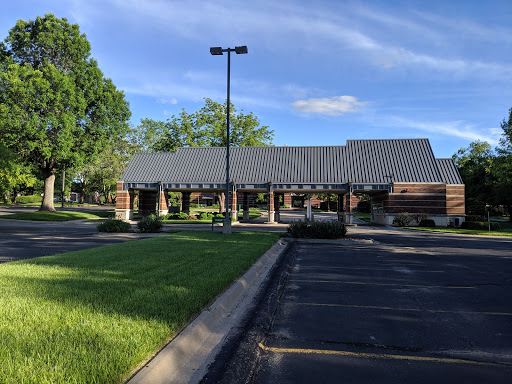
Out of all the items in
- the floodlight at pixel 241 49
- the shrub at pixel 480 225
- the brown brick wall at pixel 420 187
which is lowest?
the shrub at pixel 480 225

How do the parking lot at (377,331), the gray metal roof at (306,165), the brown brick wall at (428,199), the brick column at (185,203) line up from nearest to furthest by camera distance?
the parking lot at (377,331) < the brown brick wall at (428,199) < the gray metal roof at (306,165) < the brick column at (185,203)

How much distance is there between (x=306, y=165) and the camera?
1551 inches

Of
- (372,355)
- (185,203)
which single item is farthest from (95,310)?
(185,203)

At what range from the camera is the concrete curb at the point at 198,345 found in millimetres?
3514

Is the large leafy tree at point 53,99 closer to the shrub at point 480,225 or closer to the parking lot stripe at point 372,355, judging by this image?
the parking lot stripe at point 372,355

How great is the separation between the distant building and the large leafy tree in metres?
5.74

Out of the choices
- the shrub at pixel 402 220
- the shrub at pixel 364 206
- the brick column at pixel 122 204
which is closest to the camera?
the shrub at pixel 402 220

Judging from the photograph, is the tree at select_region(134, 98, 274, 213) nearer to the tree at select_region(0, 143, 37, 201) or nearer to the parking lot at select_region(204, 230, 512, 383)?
the tree at select_region(0, 143, 37, 201)

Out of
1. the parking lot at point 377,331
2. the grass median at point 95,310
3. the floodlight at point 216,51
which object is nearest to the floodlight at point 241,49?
the floodlight at point 216,51

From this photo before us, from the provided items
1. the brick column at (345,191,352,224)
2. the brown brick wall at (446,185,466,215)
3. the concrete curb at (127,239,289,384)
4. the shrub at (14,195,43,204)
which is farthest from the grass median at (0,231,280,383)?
the shrub at (14,195,43,204)

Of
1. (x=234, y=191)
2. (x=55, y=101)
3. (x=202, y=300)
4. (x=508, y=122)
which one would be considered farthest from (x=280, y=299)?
(x=508, y=122)

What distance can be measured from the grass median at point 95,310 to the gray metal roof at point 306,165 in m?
29.4

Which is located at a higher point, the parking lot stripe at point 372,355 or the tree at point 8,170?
the tree at point 8,170

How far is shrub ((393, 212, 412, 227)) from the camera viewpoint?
3409cm
